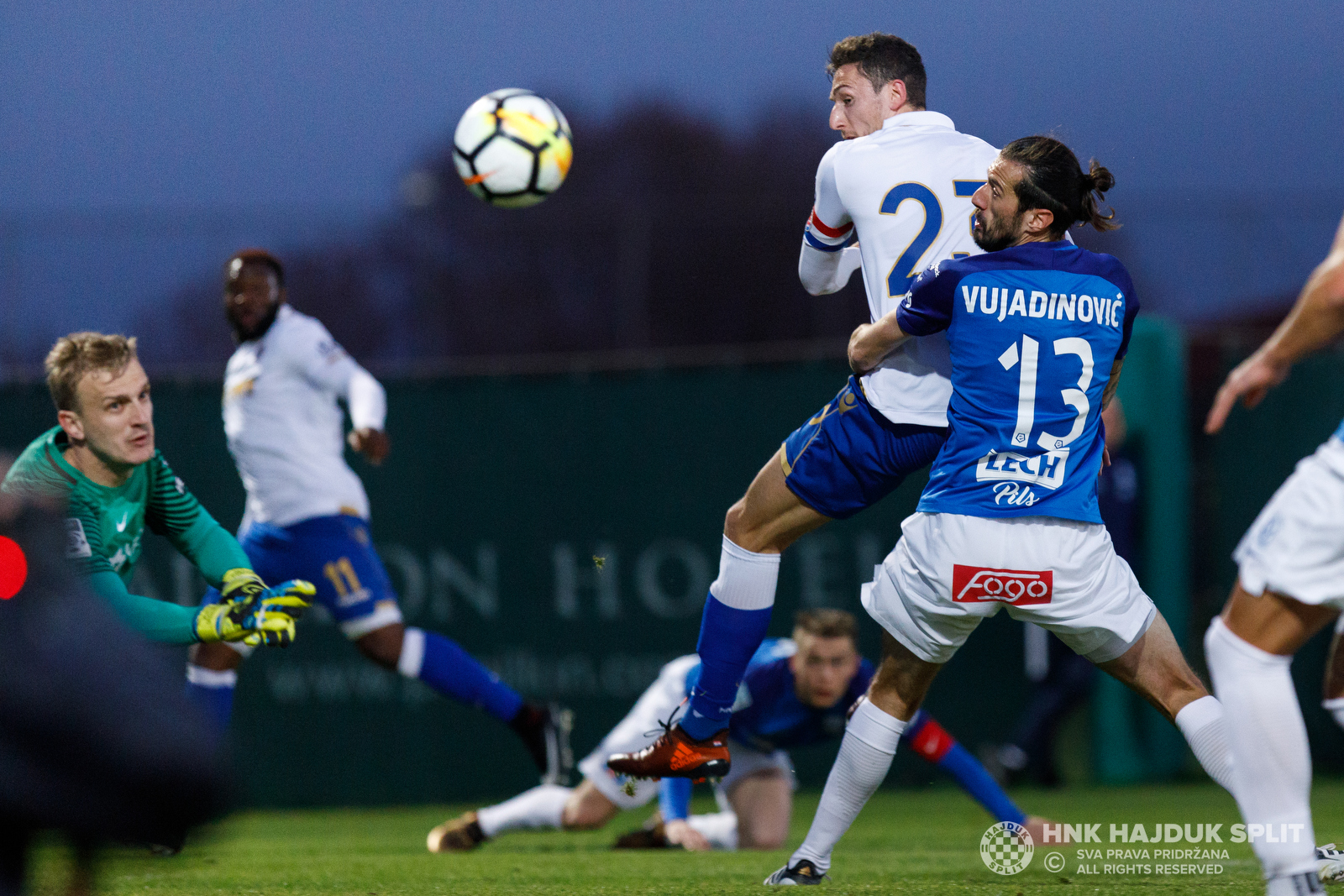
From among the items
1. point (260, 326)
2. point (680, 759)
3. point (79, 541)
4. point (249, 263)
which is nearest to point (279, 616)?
point (79, 541)

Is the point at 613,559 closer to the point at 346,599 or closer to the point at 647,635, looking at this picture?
the point at 647,635

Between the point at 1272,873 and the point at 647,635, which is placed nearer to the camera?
the point at 1272,873

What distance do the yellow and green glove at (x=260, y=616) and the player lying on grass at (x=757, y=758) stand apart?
2557 millimetres

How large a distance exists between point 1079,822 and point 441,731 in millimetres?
4149

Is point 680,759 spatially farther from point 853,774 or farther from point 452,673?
point 452,673

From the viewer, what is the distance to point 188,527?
4875mm

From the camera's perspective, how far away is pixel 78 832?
7.39ft

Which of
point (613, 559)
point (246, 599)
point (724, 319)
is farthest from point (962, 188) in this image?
point (724, 319)

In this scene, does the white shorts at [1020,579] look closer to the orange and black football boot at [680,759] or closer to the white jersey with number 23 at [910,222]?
the white jersey with number 23 at [910,222]

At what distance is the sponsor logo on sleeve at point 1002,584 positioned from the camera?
384 centimetres

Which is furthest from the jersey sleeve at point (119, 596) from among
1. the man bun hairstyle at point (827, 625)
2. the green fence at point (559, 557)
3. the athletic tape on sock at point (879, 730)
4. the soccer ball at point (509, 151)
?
the green fence at point (559, 557)

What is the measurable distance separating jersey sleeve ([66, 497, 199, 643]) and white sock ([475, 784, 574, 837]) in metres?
2.94

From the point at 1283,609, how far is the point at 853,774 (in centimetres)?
170

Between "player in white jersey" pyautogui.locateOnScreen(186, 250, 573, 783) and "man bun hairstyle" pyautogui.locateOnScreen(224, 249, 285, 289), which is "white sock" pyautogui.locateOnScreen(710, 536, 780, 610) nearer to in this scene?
"player in white jersey" pyautogui.locateOnScreen(186, 250, 573, 783)
